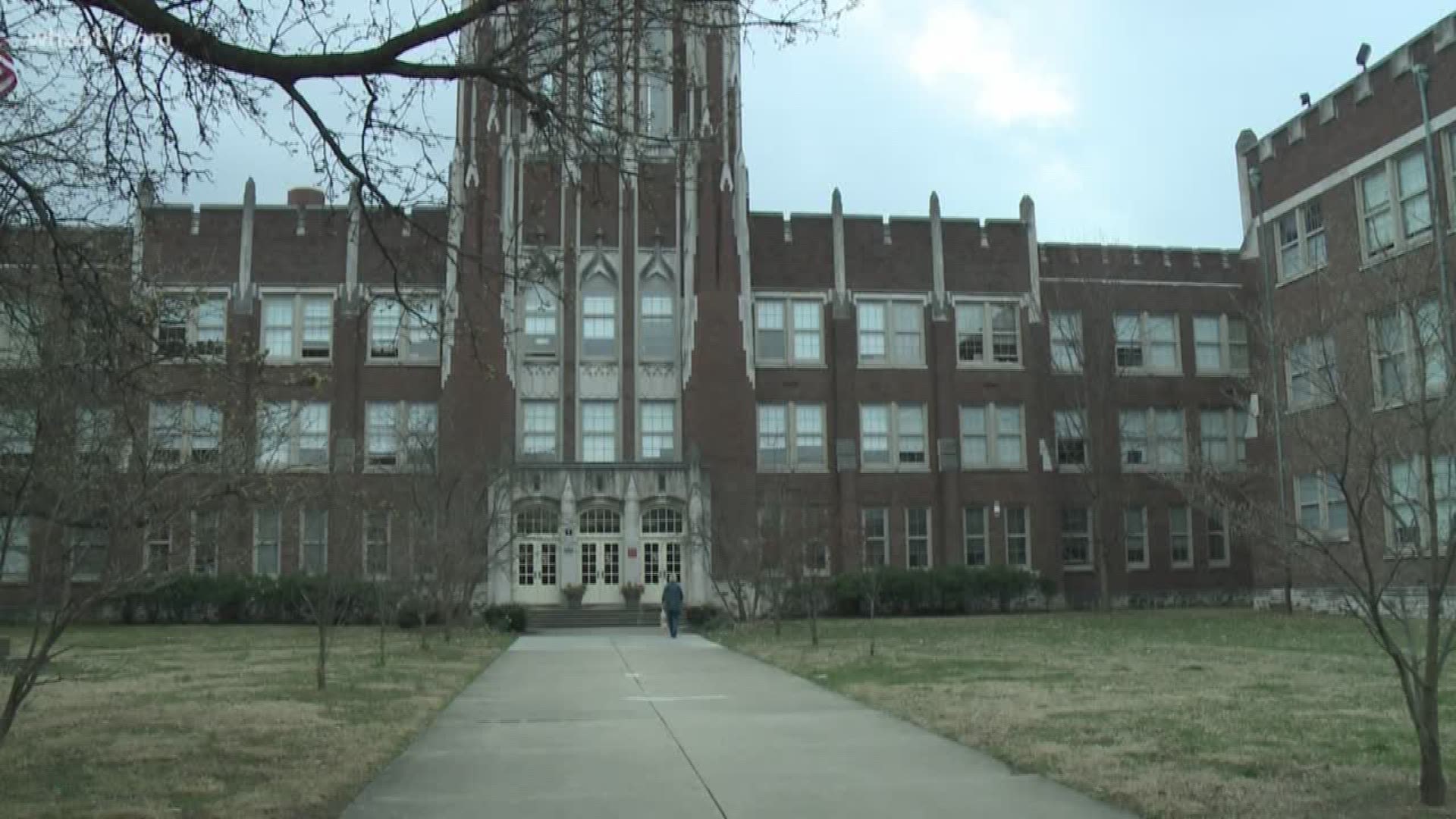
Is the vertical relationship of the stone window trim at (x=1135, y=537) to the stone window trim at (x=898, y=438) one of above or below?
below

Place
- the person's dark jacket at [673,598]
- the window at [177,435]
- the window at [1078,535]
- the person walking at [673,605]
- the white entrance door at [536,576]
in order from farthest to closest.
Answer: the window at [1078,535] < the white entrance door at [536,576] < the person's dark jacket at [673,598] < the person walking at [673,605] < the window at [177,435]

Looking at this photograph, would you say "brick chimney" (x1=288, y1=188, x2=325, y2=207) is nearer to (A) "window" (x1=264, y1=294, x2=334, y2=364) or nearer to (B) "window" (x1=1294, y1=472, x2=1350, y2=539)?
(A) "window" (x1=264, y1=294, x2=334, y2=364)

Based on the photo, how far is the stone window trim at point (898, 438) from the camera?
4406 cm

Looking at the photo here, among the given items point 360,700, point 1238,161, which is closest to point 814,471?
point 1238,161

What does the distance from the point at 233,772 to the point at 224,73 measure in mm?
5137

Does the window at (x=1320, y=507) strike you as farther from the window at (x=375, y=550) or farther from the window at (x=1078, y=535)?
the window at (x=375, y=550)

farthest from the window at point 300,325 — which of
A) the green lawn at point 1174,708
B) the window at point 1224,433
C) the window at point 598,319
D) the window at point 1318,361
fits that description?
the window at point 1318,361

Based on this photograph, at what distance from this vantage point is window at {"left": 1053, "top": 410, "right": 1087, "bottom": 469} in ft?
148

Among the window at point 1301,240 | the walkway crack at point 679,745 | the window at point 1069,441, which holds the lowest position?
the walkway crack at point 679,745

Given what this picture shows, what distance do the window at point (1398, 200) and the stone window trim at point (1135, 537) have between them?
15.1 m

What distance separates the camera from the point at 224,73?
8602mm

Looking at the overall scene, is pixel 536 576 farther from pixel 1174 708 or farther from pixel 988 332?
pixel 1174 708

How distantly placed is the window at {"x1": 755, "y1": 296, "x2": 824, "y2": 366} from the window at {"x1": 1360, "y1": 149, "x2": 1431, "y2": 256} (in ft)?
56.4

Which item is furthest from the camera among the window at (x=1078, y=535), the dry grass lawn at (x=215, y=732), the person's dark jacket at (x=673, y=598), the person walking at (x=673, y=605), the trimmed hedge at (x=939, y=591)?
the window at (x=1078, y=535)
